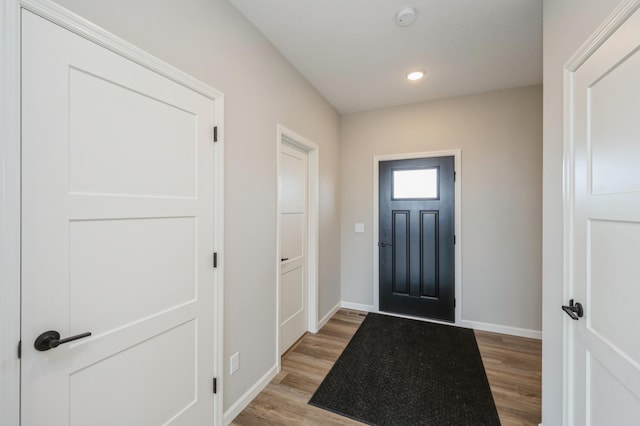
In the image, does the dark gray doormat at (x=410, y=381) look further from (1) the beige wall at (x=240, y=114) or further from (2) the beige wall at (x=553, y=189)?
(1) the beige wall at (x=240, y=114)

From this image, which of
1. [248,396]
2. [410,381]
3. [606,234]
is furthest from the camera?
[410,381]

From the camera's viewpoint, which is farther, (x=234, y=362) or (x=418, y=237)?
(x=418, y=237)

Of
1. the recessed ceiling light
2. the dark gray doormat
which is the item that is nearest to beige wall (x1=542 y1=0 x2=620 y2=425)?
the dark gray doormat

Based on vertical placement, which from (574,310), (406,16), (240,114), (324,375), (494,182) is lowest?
(324,375)

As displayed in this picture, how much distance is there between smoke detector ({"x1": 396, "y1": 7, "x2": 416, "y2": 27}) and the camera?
179 centimetres

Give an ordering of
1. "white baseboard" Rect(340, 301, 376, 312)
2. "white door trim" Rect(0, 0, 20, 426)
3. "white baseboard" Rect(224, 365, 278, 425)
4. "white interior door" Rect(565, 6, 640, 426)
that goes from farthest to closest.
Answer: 1. "white baseboard" Rect(340, 301, 376, 312)
2. "white baseboard" Rect(224, 365, 278, 425)
3. "white interior door" Rect(565, 6, 640, 426)
4. "white door trim" Rect(0, 0, 20, 426)

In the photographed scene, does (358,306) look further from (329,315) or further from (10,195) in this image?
(10,195)

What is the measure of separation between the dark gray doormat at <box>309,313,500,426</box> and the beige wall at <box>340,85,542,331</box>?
0.59 meters

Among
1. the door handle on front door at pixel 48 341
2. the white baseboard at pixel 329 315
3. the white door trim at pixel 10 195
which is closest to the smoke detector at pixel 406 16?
the white door trim at pixel 10 195

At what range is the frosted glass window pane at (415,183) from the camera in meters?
3.28

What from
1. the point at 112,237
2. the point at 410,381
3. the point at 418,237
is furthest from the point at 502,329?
the point at 112,237

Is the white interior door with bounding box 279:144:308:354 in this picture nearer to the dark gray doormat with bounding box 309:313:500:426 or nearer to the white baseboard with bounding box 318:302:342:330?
the white baseboard with bounding box 318:302:342:330

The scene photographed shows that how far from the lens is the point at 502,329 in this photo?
3.00m

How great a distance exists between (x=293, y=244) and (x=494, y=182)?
240 centimetres
